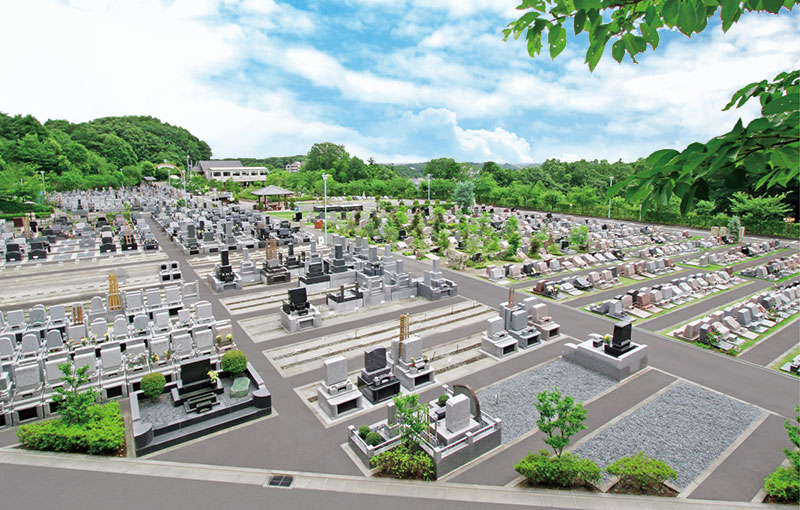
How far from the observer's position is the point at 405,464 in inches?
342

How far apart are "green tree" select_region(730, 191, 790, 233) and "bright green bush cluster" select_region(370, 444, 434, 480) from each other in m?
45.9

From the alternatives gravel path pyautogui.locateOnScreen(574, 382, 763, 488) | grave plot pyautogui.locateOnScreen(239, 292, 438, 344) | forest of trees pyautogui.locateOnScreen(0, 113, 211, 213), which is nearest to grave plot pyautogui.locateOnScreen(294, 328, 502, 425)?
grave plot pyautogui.locateOnScreen(239, 292, 438, 344)

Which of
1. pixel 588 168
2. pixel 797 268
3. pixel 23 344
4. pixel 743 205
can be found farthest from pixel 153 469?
pixel 588 168

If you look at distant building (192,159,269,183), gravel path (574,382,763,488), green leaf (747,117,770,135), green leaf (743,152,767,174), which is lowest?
gravel path (574,382,763,488)

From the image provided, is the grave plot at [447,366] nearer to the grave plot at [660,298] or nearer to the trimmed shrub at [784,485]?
the grave plot at [660,298]

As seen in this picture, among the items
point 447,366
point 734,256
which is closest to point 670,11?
point 447,366

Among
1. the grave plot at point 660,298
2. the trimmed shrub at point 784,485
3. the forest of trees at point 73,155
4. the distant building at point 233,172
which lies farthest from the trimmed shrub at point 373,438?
the distant building at point 233,172

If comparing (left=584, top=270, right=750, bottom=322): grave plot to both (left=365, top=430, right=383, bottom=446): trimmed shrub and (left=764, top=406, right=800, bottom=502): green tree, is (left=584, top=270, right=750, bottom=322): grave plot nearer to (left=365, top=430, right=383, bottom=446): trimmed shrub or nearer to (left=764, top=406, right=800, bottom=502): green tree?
(left=764, top=406, right=800, bottom=502): green tree

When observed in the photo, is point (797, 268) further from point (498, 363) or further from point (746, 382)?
point (498, 363)

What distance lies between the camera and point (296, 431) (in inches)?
405

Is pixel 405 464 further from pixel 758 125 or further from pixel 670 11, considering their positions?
pixel 670 11

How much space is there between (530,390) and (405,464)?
506 centimetres

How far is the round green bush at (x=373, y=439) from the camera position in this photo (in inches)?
364

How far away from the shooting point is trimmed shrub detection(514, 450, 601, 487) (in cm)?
812
